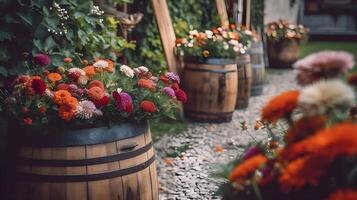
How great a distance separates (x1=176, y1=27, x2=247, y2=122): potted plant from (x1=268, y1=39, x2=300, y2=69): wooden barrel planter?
5181 mm

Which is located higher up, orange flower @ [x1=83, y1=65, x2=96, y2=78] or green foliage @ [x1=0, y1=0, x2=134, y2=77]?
green foliage @ [x1=0, y1=0, x2=134, y2=77]

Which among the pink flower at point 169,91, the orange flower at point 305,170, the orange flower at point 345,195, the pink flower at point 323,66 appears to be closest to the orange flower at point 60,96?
the pink flower at point 169,91

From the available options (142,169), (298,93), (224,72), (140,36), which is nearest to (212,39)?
A: (224,72)

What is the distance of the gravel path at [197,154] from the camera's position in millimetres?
3943

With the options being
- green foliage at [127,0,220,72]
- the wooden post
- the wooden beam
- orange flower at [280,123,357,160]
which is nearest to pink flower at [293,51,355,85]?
orange flower at [280,123,357,160]

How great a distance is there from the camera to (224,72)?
564 centimetres

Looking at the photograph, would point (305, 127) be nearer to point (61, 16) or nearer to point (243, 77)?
point (61, 16)

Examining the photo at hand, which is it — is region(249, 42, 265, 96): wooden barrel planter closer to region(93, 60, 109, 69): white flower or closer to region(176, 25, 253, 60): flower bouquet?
region(176, 25, 253, 60): flower bouquet

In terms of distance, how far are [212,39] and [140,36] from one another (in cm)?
131

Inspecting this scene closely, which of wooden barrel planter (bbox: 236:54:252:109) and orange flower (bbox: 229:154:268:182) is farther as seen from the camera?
wooden barrel planter (bbox: 236:54:252:109)

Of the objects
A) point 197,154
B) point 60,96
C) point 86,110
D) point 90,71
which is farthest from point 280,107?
point 197,154

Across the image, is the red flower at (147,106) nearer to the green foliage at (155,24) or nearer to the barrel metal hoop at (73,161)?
the barrel metal hoop at (73,161)

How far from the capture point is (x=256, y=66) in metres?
7.58

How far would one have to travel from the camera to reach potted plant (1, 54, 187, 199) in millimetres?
2535
